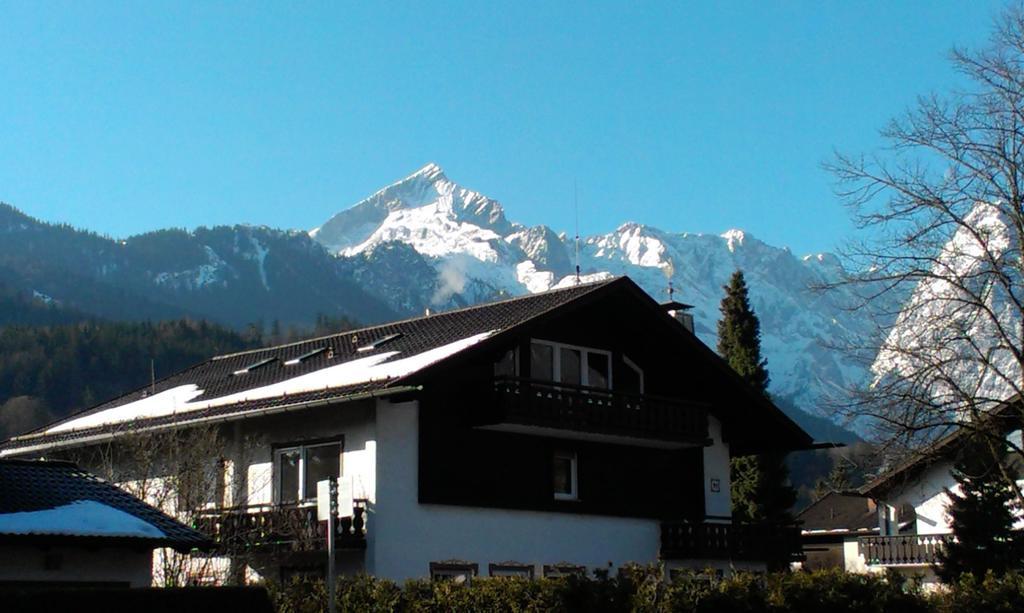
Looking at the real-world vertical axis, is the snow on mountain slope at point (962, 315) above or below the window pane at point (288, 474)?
above

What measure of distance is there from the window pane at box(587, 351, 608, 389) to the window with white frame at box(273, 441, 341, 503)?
688cm

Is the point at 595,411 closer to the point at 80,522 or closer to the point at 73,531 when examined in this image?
the point at 80,522

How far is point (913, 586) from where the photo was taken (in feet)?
83.1

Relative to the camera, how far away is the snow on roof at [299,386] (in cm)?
3086

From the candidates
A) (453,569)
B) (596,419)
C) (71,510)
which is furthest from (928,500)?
(71,510)

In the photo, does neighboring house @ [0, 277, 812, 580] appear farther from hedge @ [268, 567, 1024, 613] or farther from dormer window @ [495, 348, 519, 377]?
hedge @ [268, 567, 1024, 613]

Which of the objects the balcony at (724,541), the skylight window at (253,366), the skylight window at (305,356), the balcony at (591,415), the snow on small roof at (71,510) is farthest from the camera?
the skylight window at (253,366)

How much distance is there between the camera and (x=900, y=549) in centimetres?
4706

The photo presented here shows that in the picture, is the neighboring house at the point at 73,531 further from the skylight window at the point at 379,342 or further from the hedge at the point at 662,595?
the skylight window at the point at 379,342

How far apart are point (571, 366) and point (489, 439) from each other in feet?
11.3

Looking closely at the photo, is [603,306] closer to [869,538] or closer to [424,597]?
[424,597]

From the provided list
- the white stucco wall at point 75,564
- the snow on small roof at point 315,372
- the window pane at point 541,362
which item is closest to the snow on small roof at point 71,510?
the white stucco wall at point 75,564

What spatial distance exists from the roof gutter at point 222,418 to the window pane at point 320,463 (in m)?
1.25

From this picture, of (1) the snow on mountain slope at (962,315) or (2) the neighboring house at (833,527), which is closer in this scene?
(1) the snow on mountain slope at (962,315)
